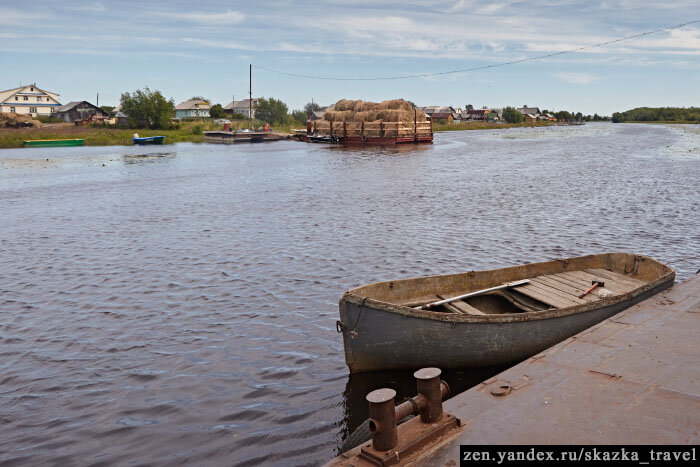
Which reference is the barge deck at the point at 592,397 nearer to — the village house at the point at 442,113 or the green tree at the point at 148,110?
the green tree at the point at 148,110

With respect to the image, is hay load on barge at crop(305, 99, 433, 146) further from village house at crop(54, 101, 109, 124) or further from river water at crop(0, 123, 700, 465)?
village house at crop(54, 101, 109, 124)

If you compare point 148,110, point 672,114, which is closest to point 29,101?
point 148,110

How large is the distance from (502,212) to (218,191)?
16.5 m

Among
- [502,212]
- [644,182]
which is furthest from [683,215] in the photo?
[644,182]

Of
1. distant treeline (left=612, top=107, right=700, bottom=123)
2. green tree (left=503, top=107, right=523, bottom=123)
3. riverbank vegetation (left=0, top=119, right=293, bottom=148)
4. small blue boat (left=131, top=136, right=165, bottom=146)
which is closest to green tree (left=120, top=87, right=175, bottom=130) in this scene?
riverbank vegetation (left=0, top=119, right=293, bottom=148)

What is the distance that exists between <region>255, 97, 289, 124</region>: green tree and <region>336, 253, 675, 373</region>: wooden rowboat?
4623 inches

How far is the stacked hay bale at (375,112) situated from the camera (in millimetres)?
68062

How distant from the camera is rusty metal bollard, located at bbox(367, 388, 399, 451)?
178 inches

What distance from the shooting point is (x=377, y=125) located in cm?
6881

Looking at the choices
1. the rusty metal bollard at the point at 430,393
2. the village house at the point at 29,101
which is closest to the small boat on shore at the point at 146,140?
the village house at the point at 29,101

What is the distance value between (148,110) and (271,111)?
33.5m

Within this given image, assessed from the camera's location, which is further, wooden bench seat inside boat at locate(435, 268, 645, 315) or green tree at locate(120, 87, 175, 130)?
green tree at locate(120, 87, 175, 130)

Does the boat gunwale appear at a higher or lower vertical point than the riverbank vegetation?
lower

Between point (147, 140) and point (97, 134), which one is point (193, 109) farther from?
point (147, 140)
